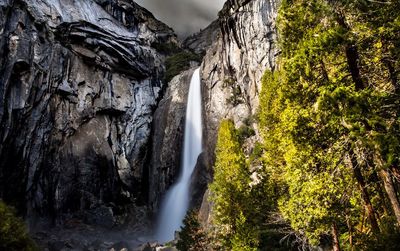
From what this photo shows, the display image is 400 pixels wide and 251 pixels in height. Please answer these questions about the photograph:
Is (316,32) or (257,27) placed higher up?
(257,27)

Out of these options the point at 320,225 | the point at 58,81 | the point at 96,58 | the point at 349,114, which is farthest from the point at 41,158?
the point at 349,114

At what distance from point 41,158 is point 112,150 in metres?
11.4

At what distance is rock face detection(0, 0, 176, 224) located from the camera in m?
43.8

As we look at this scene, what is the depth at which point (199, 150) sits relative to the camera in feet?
173

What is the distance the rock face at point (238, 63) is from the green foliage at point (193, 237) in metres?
16.1

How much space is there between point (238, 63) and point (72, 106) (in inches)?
927

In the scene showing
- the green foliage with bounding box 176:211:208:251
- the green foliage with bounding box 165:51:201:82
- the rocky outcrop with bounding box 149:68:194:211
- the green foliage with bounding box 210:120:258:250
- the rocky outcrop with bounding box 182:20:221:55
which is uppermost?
the rocky outcrop with bounding box 182:20:221:55

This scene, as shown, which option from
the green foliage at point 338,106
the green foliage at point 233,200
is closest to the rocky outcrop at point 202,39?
the green foliage at point 233,200

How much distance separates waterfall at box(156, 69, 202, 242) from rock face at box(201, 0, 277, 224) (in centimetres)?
206

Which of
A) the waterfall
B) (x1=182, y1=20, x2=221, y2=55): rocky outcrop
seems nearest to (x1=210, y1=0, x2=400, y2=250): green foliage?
the waterfall

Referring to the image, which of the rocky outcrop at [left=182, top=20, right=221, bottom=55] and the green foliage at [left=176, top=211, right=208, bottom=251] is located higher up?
the rocky outcrop at [left=182, top=20, right=221, bottom=55]

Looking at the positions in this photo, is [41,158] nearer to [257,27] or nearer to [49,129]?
[49,129]

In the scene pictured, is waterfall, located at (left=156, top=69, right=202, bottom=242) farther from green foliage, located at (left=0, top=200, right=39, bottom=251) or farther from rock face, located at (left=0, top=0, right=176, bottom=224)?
green foliage, located at (left=0, top=200, right=39, bottom=251)

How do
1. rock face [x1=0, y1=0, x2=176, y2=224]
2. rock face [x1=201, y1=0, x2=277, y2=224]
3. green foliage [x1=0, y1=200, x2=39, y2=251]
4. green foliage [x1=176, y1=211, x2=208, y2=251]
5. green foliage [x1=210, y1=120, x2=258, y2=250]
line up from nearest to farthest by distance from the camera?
green foliage [x1=0, y1=200, x2=39, y2=251] < green foliage [x1=210, y1=120, x2=258, y2=250] < green foliage [x1=176, y1=211, x2=208, y2=251] < rock face [x1=0, y1=0, x2=176, y2=224] < rock face [x1=201, y1=0, x2=277, y2=224]
